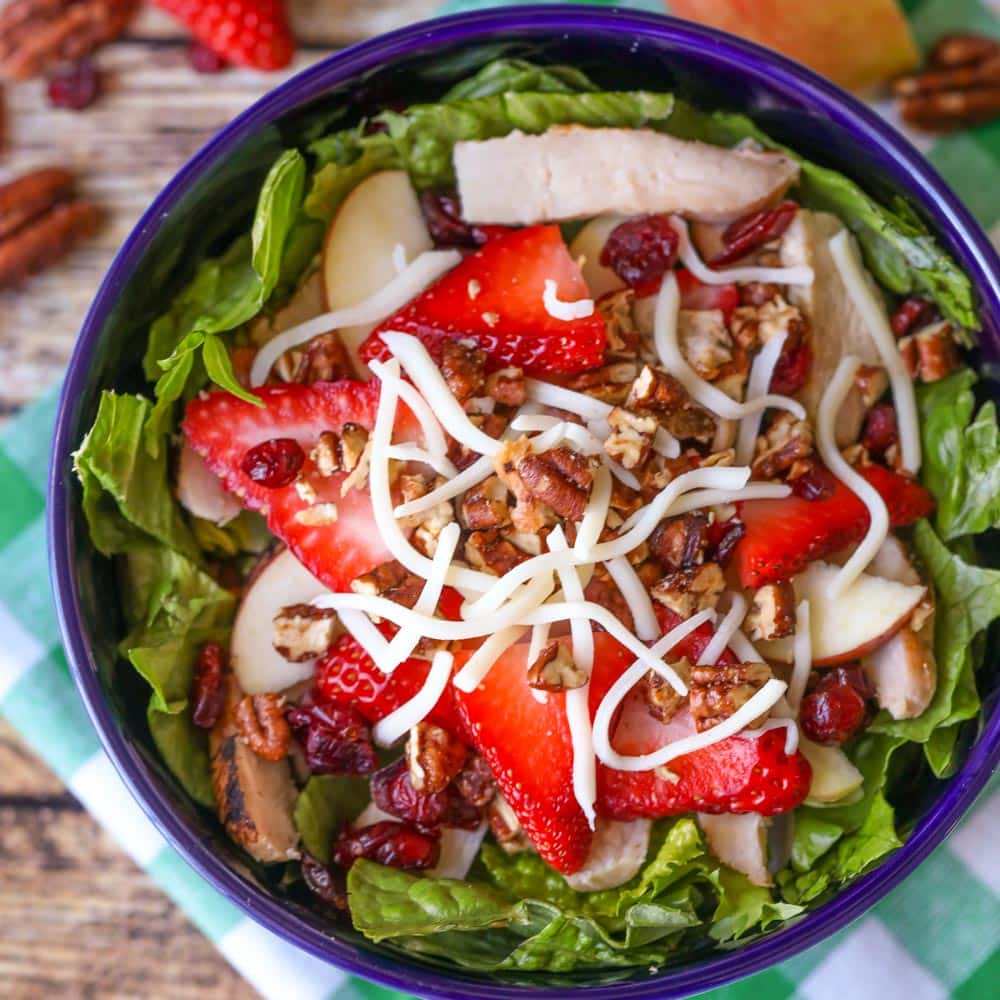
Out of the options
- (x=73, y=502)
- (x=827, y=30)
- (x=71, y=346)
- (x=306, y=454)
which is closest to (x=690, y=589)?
(x=306, y=454)

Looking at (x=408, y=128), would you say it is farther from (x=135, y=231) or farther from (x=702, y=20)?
(x=702, y=20)

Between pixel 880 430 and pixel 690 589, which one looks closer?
pixel 690 589

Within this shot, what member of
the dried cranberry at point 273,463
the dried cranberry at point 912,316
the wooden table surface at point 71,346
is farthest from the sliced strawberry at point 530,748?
the wooden table surface at point 71,346

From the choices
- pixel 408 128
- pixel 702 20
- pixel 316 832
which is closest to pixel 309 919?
pixel 316 832

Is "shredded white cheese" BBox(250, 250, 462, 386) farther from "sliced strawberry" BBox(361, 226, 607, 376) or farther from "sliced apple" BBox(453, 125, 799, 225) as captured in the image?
"sliced apple" BBox(453, 125, 799, 225)

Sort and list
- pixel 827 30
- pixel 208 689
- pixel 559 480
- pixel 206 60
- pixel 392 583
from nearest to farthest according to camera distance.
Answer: pixel 559 480, pixel 392 583, pixel 208 689, pixel 827 30, pixel 206 60

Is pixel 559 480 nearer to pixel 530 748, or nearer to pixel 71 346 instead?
pixel 530 748

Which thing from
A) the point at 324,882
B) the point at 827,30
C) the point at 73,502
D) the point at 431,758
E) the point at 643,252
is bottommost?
the point at 324,882
